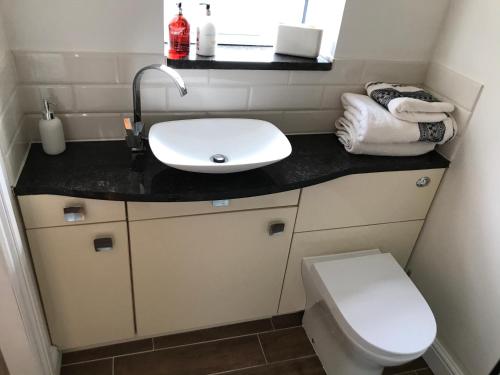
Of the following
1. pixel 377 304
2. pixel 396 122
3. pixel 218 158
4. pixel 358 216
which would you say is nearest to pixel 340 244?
pixel 358 216

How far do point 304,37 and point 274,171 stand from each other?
1.71 ft

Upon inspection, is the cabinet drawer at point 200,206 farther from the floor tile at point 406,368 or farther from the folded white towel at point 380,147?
the floor tile at point 406,368

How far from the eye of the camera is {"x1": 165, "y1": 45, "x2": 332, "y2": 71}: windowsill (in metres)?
1.45

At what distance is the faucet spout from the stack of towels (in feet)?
2.16

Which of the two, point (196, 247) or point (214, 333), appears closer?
point (196, 247)

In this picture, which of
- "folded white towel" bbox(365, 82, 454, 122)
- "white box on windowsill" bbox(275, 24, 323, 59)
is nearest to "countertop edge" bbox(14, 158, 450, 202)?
"folded white towel" bbox(365, 82, 454, 122)

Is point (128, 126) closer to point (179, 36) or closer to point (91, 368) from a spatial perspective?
point (179, 36)

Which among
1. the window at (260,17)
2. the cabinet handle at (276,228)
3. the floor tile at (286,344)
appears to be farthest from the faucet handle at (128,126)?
the floor tile at (286,344)

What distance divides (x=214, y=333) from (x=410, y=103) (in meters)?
1.22

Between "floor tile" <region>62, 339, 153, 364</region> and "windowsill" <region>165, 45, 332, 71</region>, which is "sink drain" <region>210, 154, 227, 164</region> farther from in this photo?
"floor tile" <region>62, 339, 153, 364</region>

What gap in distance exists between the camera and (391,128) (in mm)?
1502

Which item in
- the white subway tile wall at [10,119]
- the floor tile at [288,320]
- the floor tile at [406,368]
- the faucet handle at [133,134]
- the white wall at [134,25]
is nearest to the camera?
the white subway tile wall at [10,119]

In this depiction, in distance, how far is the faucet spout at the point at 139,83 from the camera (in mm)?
1269

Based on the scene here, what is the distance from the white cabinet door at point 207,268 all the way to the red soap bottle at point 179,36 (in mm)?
566
